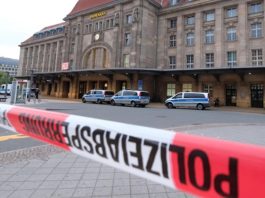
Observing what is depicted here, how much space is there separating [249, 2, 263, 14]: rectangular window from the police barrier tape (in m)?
36.4

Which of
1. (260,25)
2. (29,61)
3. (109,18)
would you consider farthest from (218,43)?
(29,61)

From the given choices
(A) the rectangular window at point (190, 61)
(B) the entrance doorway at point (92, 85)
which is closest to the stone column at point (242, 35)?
(A) the rectangular window at point (190, 61)

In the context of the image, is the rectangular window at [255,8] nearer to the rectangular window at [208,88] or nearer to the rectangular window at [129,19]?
the rectangular window at [208,88]

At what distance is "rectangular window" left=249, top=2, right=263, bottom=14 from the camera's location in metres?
32.2

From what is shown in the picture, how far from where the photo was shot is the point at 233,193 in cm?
118

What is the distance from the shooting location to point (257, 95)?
30812 mm

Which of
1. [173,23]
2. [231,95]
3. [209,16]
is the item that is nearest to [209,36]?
[209,16]

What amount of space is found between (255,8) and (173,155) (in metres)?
37.0

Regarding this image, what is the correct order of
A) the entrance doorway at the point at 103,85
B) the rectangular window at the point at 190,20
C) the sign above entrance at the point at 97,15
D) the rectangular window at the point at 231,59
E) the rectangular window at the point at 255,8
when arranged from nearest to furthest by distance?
the rectangular window at the point at 255,8
the rectangular window at the point at 231,59
the rectangular window at the point at 190,20
the entrance doorway at the point at 103,85
the sign above entrance at the point at 97,15

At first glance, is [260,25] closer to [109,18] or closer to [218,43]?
[218,43]

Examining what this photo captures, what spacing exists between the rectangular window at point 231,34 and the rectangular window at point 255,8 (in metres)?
3.01

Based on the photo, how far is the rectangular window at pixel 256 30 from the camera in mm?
31837

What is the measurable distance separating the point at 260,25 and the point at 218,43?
5.48 m

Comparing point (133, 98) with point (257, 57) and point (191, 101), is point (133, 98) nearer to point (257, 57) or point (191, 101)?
point (191, 101)
